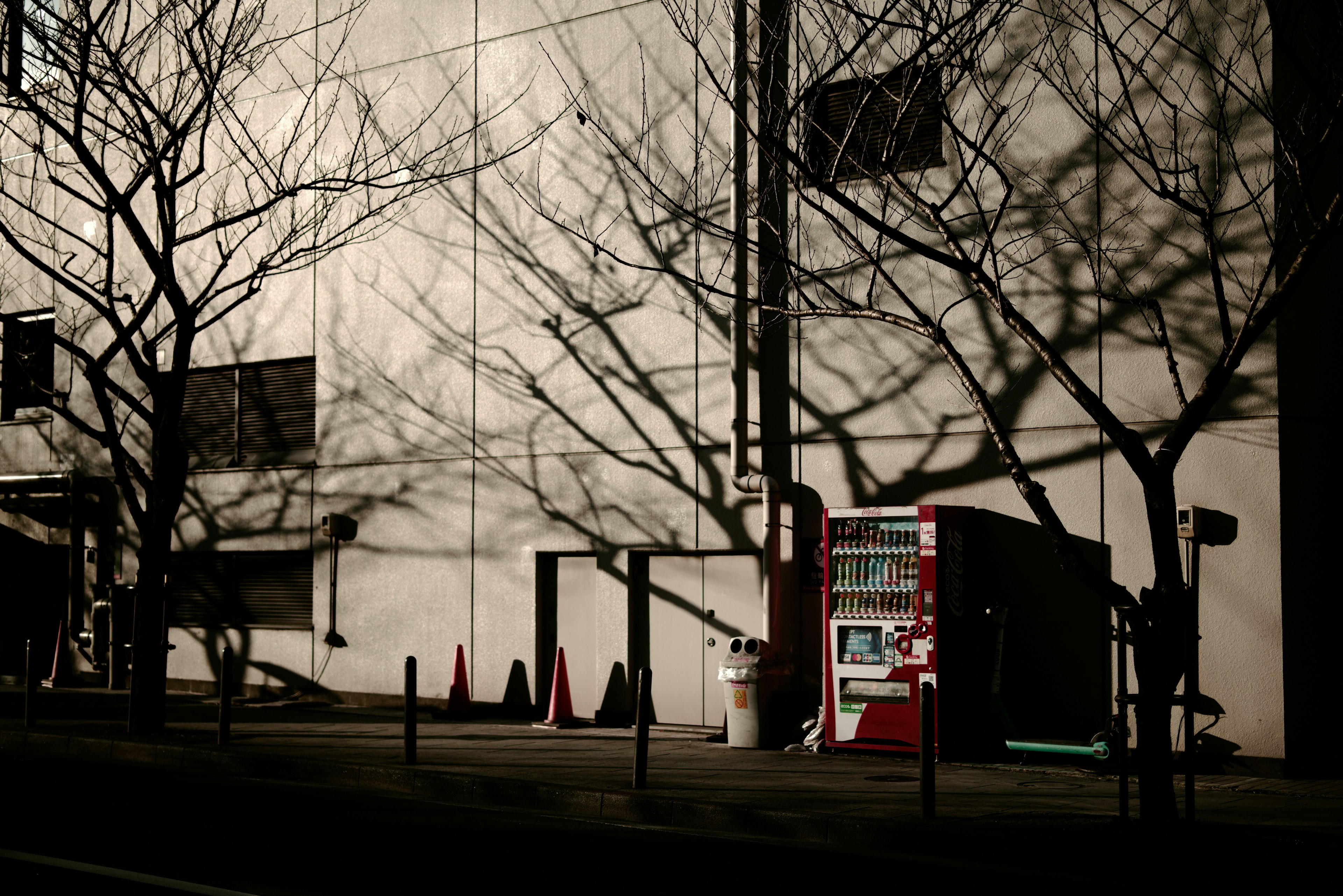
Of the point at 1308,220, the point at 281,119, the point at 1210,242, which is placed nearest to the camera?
the point at 1210,242

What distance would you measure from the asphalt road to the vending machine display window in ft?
12.9

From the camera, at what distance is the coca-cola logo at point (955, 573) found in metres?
13.2

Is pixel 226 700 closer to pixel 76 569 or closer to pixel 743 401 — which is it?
pixel 743 401

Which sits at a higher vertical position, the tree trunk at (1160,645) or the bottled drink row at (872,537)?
the bottled drink row at (872,537)

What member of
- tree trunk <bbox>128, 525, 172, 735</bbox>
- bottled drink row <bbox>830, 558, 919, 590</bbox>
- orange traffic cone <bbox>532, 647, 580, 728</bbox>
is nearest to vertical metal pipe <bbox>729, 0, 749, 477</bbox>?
bottled drink row <bbox>830, 558, 919, 590</bbox>

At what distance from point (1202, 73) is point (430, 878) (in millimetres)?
9327

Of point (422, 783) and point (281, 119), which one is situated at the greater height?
point (281, 119)

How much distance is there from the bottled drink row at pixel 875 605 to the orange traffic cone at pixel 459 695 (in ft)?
17.4

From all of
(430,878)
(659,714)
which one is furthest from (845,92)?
(430,878)

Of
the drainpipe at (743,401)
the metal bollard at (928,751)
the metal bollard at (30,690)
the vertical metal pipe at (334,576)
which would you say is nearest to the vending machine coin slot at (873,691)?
the drainpipe at (743,401)

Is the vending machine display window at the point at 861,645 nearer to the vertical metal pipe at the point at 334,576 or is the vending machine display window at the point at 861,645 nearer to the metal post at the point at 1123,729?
the metal post at the point at 1123,729

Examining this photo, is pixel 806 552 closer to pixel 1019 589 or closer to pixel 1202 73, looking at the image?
pixel 1019 589

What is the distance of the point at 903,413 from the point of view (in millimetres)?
14305

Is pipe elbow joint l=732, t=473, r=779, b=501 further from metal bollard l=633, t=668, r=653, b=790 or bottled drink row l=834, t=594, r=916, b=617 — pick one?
metal bollard l=633, t=668, r=653, b=790
